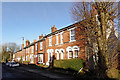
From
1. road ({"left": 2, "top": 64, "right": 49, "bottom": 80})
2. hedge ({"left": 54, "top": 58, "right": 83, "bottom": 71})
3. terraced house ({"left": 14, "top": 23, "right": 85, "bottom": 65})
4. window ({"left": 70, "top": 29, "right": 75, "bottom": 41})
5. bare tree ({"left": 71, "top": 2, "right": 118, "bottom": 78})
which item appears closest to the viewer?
bare tree ({"left": 71, "top": 2, "right": 118, "bottom": 78})

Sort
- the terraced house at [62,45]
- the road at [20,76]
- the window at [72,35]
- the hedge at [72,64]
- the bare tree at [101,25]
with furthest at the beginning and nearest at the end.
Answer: the window at [72,35] → the terraced house at [62,45] → the hedge at [72,64] → the road at [20,76] → the bare tree at [101,25]

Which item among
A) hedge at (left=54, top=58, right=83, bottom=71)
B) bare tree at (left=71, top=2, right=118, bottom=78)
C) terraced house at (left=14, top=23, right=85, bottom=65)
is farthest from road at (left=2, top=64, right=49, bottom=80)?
bare tree at (left=71, top=2, right=118, bottom=78)

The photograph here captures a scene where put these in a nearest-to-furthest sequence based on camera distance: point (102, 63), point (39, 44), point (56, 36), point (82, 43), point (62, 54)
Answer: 1. point (102, 63)
2. point (82, 43)
3. point (62, 54)
4. point (56, 36)
5. point (39, 44)

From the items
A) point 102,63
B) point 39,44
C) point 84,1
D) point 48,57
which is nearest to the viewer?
point 102,63

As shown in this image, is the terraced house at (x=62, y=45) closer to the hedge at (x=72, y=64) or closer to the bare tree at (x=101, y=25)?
the hedge at (x=72, y=64)

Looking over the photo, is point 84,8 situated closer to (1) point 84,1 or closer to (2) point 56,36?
(1) point 84,1

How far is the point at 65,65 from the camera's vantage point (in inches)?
733

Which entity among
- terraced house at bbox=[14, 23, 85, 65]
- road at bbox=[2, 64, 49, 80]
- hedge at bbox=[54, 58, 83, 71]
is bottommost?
road at bbox=[2, 64, 49, 80]

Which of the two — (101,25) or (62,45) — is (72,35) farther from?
(101,25)

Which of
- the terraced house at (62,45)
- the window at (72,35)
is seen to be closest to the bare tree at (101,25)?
the terraced house at (62,45)

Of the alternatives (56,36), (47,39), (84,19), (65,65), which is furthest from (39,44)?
(84,19)

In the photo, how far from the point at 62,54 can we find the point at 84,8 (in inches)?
427

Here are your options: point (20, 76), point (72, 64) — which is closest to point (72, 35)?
point (72, 64)

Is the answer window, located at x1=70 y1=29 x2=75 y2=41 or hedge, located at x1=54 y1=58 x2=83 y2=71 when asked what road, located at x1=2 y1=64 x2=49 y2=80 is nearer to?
hedge, located at x1=54 y1=58 x2=83 y2=71
